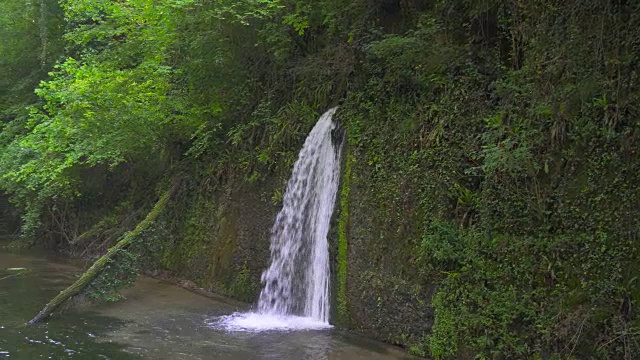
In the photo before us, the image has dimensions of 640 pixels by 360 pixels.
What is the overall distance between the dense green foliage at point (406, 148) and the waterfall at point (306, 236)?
0.38m

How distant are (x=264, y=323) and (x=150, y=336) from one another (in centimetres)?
161

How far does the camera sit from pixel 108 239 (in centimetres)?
1409

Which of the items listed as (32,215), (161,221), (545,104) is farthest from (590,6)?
(32,215)

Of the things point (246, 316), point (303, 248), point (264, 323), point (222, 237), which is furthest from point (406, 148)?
point (222, 237)

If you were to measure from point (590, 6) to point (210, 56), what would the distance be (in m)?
7.78

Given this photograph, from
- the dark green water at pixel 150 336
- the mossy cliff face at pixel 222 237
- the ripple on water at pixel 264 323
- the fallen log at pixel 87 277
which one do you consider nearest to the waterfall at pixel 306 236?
the ripple on water at pixel 264 323

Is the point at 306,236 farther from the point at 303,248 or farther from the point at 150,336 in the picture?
the point at 150,336

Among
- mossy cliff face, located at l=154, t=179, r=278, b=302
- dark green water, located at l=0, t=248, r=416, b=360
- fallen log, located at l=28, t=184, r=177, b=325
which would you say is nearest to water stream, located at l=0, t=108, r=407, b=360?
dark green water, located at l=0, t=248, r=416, b=360

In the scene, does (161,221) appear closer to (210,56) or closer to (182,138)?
(182,138)

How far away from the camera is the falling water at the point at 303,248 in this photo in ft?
30.8

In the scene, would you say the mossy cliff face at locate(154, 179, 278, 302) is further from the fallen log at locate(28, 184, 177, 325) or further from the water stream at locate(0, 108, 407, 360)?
the fallen log at locate(28, 184, 177, 325)


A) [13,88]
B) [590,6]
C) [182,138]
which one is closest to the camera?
[590,6]

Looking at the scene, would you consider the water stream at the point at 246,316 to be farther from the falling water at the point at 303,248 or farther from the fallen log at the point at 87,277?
the fallen log at the point at 87,277

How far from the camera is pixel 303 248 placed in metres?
9.87
